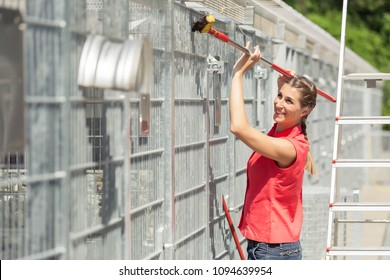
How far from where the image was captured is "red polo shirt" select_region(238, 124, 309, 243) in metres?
6.27

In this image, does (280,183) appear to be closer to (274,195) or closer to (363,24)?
(274,195)

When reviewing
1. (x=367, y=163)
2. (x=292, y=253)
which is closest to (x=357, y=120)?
(x=367, y=163)

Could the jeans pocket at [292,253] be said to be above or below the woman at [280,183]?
below

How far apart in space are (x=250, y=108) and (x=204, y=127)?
2024mm

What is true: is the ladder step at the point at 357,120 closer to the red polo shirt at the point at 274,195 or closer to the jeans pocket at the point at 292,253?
the red polo shirt at the point at 274,195

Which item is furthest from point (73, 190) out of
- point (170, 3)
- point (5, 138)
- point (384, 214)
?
point (384, 214)

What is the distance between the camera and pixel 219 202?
7988mm

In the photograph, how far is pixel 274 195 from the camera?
6.31 metres

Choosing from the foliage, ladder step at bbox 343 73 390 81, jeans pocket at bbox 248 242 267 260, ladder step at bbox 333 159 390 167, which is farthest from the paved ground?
the foliage

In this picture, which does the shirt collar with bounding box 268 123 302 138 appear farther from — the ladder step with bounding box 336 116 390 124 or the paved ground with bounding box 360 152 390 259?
the paved ground with bounding box 360 152 390 259

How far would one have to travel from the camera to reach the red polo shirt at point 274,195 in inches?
247

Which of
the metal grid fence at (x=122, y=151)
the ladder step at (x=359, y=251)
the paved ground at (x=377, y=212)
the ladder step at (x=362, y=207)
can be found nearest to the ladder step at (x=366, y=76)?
the metal grid fence at (x=122, y=151)

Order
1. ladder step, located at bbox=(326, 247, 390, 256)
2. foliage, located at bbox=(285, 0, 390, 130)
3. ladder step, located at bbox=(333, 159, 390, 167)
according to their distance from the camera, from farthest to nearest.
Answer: foliage, located at bbox=(285, 0, 390, 130), ladder step, located at bbox=(333, 159, 390, 167), ladder step, located at bbox=(326, 247, 390, 256)
